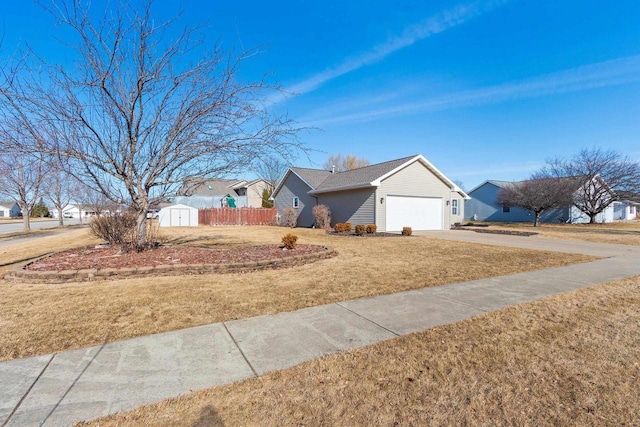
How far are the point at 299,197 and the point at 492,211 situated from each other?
940 inches

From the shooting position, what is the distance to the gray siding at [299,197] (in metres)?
23.0

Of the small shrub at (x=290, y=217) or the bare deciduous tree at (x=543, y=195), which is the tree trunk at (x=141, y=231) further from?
the bare deciduous tree at (x=543, y=195)

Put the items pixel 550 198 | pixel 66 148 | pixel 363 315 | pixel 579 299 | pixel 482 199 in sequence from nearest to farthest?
pixel 363 315 < pixel 579 299 < pixel 66 148 < pixel 550 198 < pixel 482 199

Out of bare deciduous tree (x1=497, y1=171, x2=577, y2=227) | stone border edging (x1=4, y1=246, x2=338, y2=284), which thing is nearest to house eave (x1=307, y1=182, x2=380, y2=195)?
stone border edging (x1=4, y1=246, x2=338, y2=284)

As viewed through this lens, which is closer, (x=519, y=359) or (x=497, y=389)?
(x=497, y=389)

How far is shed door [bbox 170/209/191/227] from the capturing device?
27297 mm

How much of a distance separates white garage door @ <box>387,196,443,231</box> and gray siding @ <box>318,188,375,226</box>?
1.13 meters

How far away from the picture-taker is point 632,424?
6.90ft

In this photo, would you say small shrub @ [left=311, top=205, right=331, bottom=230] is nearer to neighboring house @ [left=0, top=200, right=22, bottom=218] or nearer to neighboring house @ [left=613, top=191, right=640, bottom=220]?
neighboring house @ [left=613, top=191, right=640, bottom=220]

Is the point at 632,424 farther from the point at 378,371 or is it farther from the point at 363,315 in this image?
the point at 363,315

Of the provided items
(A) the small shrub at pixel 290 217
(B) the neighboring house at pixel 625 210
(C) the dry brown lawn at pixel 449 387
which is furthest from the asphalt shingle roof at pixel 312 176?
(B) the neighboring house at pixel 625 210

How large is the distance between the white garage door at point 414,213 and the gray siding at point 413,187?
318 millimetres

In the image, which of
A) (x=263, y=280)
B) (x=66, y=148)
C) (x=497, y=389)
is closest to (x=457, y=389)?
(x=497, y=389)

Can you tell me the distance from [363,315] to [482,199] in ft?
122
